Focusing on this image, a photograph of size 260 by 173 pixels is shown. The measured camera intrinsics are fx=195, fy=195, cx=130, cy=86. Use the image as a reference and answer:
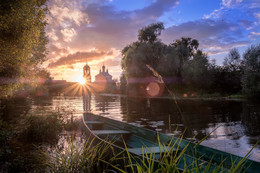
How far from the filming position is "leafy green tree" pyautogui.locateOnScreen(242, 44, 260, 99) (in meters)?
28.0

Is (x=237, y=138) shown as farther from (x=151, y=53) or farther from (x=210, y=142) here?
(x=151, y=53)

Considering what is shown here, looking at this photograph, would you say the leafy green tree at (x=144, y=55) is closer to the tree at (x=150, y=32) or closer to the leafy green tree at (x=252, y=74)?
the tree at (x=150, y=32)

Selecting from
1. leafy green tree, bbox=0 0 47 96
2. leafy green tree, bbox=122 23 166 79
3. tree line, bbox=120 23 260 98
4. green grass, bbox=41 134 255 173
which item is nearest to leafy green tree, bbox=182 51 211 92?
tree line, bbox=120 23 260 98

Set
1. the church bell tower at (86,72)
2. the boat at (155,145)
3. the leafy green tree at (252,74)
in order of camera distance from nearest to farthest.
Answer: the boat at (155,145) → the leafy green tree at (252,74) → the church bell tower at (86,72)

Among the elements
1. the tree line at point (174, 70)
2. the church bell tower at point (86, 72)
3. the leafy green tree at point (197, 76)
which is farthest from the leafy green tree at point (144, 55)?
the church bell tower at point (86, 72)

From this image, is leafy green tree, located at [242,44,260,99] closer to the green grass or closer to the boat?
the boat

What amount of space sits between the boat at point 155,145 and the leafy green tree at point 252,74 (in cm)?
2568

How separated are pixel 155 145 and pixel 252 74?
27836 millimetres

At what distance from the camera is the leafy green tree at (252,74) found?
1101 inches

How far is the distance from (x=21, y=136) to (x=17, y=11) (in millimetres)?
5380

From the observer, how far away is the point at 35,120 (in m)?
9.33

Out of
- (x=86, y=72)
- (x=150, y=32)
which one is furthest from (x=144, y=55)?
(x=86, y=72)

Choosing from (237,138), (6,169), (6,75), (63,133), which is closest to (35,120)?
(63,133)

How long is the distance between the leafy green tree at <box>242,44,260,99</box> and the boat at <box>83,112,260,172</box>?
25678mm
